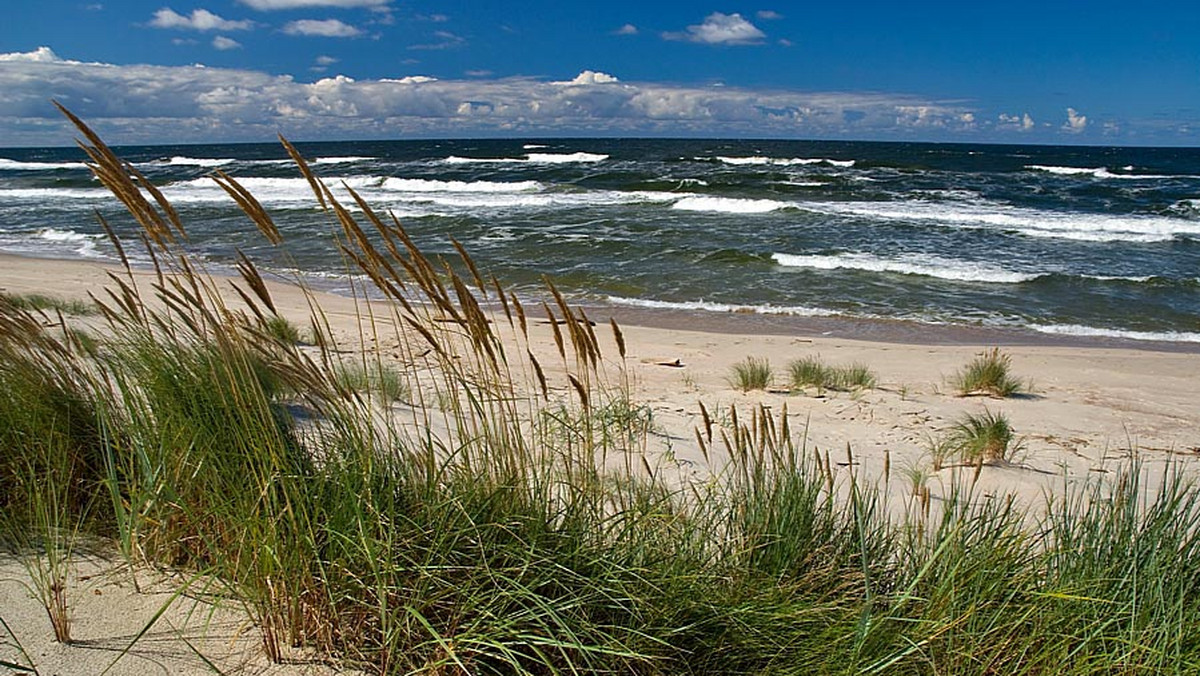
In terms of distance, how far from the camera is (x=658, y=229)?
2312cm

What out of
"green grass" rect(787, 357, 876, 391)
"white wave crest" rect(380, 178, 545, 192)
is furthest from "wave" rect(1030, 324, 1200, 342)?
"white wave crest" rect(380, 178, 545, 192)

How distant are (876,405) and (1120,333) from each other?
25.7ft

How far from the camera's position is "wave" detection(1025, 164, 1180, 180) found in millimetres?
49075

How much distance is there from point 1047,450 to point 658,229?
58.1 feet

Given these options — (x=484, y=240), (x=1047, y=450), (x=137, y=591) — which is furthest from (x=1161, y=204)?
(x=137, y=591)

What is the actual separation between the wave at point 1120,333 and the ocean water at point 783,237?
50 mm

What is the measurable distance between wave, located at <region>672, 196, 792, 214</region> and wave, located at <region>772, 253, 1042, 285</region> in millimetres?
10823

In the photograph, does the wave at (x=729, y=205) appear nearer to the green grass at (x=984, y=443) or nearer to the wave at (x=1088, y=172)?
the green grass at (x=984, y=443)

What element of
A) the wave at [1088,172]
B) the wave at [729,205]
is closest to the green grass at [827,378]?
the wave at [729,205]

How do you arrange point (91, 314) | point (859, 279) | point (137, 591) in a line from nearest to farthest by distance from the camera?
1. point (137, 591)
2. point (91, 314)
3. point (859, 279)

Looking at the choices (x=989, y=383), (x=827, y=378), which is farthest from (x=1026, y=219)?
(x=827, y=378)

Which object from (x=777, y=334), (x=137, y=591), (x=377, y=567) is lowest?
(x=777, y=334)

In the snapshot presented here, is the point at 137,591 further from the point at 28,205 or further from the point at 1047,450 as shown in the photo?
the point at 28,205

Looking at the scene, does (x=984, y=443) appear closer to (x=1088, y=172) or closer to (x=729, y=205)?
(x=729, y=205)
